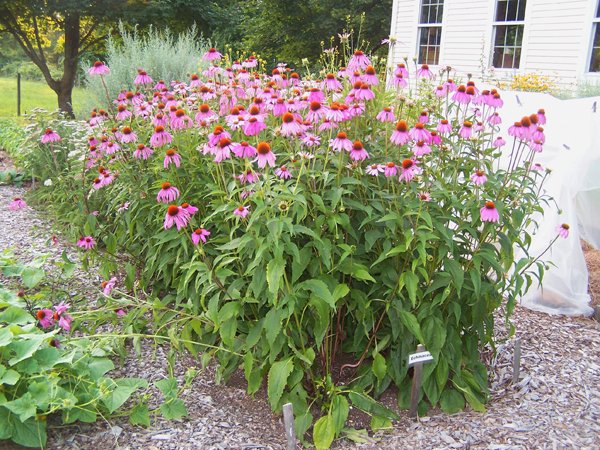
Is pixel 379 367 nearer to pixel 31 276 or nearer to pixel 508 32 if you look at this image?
pixel 31 276

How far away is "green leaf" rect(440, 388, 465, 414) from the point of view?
212 cm

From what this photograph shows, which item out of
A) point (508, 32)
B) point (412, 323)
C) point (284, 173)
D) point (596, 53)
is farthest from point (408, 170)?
point (508, 32)

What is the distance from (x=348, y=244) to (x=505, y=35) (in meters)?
7.82

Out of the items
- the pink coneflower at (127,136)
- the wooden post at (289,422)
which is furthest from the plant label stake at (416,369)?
the pink coneflower at (127,136)

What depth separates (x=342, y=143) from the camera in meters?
1.84

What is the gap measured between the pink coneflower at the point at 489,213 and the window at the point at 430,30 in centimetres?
848

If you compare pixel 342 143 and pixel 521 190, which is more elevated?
pixel 342 143

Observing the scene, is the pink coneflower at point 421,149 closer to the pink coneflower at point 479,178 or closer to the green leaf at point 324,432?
the pink coneflower at point 479,178

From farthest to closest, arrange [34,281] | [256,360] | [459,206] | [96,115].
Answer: [96,115] → [34,281] → [256,360] → [459,206]

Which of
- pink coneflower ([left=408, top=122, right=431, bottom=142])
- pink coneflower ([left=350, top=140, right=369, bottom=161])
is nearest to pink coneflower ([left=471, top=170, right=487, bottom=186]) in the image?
pink coneflower ([left=408, top=122, right=431, bottom=142])

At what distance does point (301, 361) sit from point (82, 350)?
802 mm

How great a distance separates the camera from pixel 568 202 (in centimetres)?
301

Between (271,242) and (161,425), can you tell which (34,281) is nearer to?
(161,425)

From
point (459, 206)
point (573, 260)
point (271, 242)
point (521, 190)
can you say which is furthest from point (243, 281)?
point (573, 260)
